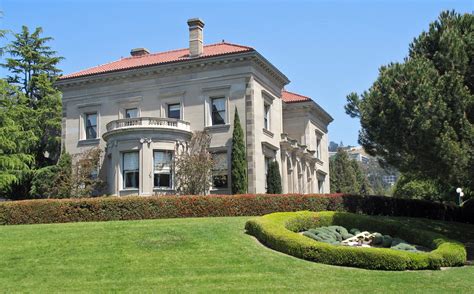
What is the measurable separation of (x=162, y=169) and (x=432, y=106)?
1641 centimetres

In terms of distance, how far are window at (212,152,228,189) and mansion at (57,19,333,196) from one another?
6 cm

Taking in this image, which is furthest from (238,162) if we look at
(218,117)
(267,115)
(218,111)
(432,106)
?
(432,106)

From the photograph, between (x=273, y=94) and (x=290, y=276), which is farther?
(x=273, y=94)

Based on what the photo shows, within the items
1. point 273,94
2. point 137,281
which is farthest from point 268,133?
point 137,281

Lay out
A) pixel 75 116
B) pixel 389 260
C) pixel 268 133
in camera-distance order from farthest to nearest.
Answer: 1. pixel 75 116
2. pixel 268 133
3. pixel 389 260

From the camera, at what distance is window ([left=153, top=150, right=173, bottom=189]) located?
30.8 metres

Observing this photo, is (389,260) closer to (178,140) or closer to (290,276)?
(290,276)

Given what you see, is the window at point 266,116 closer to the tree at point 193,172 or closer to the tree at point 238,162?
the tree at point 238,162

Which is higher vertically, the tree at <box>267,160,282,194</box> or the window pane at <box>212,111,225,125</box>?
the window pane at <box>212,111,225,125</box>

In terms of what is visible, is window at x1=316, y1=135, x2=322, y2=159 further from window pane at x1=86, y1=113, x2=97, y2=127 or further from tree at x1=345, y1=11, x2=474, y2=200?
tree at x1=345, y1=11, x2=474, y2=200

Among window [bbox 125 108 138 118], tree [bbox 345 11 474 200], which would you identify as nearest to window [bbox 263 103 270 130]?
window [bbox 125 108 138 118]

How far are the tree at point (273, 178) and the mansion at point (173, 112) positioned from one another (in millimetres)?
385

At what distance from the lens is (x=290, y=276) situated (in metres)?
14.4

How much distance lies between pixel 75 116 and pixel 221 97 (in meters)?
10.5
